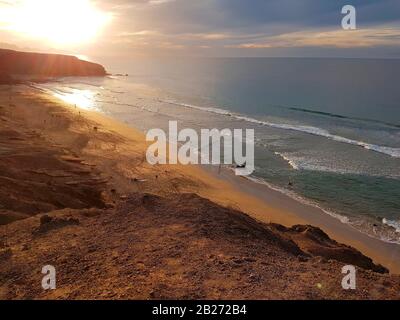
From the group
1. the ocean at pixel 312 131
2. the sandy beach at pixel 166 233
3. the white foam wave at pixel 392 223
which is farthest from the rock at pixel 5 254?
the white foam wave at pixel 392 223

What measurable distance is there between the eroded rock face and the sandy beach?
82309 millimetres

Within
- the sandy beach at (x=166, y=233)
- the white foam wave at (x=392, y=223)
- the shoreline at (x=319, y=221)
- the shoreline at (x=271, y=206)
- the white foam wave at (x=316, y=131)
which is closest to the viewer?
the sandy beach at (x=166, y=233)

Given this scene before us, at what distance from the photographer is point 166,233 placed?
13531 millimetres

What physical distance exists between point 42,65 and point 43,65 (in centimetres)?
52

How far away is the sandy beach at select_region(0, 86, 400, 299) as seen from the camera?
1025 centimetres

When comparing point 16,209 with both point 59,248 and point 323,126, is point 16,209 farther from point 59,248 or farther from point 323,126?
Answer: point 323,126

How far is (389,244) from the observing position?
2131cm

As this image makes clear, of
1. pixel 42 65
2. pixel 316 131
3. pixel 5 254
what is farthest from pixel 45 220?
pixel 42 65

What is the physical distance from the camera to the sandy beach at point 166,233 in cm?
1025

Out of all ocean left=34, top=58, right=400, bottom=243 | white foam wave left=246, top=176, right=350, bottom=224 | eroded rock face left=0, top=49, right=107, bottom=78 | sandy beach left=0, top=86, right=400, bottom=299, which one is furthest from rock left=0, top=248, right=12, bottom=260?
eroded rock face left=0, top=49, right=107, bottom=78

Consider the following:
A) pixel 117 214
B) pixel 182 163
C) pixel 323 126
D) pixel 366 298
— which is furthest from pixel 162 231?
pixel 323 126

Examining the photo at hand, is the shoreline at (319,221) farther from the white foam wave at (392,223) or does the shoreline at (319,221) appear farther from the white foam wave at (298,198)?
the white foam wave at (392,223)

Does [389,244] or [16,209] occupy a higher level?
[16,209]
